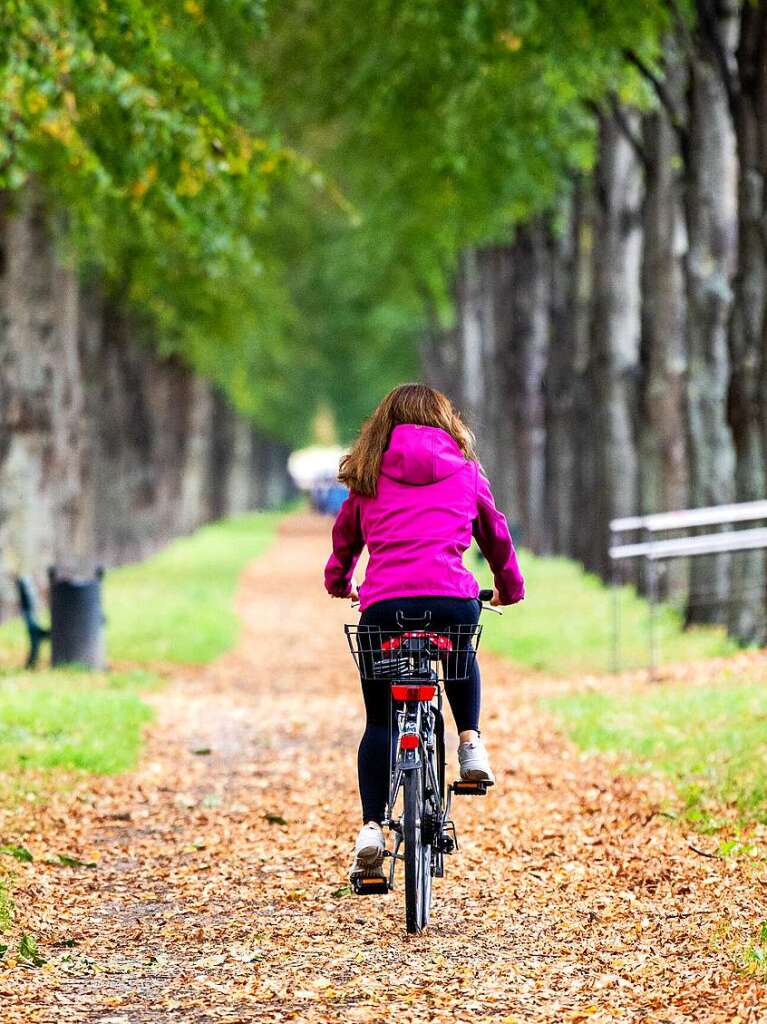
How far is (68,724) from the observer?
11883 millimetres

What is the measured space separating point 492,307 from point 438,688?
3045 cm

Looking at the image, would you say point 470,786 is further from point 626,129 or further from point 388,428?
point 626,129

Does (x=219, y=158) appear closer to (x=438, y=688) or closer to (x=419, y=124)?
(x=438, y=688)

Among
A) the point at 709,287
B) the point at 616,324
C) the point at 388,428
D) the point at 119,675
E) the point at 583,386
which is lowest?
the point at 119,675

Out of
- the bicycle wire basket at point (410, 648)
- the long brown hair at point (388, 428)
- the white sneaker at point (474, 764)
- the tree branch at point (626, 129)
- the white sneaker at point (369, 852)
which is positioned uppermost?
the tree branch at point (626, 129)

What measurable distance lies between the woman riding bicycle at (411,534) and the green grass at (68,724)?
4197 mm

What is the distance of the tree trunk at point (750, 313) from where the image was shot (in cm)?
1429

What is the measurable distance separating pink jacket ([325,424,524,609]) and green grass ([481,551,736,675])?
31.4ft

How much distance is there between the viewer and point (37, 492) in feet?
67.8

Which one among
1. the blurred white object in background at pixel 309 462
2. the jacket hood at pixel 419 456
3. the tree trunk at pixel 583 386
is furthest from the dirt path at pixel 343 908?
the blurred white object in background at pixel 309 462

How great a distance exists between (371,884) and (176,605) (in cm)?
1784

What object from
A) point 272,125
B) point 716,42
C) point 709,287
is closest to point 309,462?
point 272,125

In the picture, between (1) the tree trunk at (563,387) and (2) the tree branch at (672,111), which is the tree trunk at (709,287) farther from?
(1) the tree trunk at (563,387)

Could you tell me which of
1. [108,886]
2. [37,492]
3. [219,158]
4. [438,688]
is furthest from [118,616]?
[438,688]
